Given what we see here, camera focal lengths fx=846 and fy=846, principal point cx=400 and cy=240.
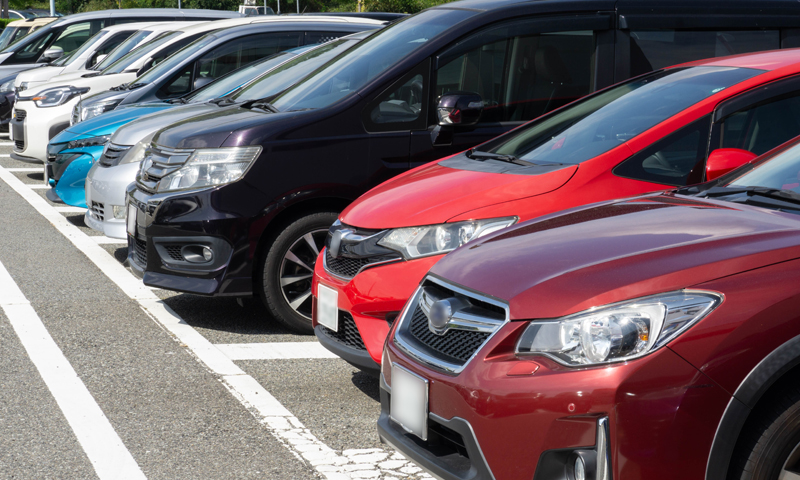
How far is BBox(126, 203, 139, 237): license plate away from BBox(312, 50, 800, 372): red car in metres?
1.68

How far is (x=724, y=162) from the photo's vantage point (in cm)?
344

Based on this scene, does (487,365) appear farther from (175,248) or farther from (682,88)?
(175,248)

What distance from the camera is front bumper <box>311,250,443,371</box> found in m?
3.61

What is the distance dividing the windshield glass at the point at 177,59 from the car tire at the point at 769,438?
7606 mm

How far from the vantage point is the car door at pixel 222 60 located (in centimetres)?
872

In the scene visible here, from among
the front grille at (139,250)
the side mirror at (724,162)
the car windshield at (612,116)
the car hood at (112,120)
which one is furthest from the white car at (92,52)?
the side mirror at (724,162)

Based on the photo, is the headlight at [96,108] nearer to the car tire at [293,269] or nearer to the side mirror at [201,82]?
the side mirror at [201,82]

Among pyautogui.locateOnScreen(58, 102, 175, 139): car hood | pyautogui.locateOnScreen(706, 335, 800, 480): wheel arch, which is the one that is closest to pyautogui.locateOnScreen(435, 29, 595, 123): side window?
pyautogui.locateOnScreen(706, 335, 800, 480): wheel arch

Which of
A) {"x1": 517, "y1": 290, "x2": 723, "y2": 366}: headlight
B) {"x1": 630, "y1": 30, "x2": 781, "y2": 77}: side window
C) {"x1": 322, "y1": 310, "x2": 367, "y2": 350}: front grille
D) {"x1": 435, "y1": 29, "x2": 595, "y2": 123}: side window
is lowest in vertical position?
{"x1": 322, "y1": 310, "x2": 367, "y2": 350}: front grille

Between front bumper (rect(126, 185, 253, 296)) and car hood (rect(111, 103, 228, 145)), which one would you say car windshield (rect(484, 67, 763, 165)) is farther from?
car hood (rect(111, 103, 228, 145))

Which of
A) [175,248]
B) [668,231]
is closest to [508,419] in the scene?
[668,231]

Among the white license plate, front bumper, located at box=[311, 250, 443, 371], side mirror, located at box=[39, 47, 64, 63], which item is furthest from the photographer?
side mirror, located at box=[39, 47, 64, 63]

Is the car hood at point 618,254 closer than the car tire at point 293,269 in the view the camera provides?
Yes

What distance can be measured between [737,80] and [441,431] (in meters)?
2.43
